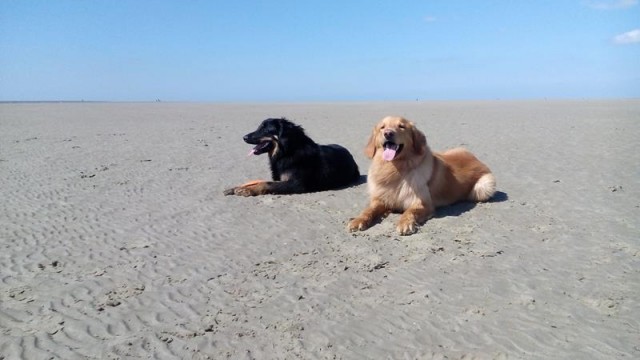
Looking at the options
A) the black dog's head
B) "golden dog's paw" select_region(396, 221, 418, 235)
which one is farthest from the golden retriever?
the black dog's head

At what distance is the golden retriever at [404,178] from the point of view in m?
5.58

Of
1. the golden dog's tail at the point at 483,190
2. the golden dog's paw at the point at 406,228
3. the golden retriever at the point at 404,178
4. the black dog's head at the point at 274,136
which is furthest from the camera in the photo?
the black dog's head at the point at 274,136

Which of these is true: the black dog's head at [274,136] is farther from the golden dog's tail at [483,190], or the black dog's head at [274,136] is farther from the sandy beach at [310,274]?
the golden dog's tail at [483,190]

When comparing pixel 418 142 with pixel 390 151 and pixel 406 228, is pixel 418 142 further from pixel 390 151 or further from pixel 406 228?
pixel 406 228

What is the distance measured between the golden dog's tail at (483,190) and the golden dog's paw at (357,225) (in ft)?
6.15

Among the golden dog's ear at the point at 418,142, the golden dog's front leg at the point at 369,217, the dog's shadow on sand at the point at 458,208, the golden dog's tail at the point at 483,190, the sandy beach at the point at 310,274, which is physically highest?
the golden dog's ear at the point at 418,142

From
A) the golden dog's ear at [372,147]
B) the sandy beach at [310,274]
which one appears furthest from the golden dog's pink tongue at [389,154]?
the sandy beach at [310,274]

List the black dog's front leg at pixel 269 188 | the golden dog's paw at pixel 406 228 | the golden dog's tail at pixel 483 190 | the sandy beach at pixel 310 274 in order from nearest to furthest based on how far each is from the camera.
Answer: the sandy beach at pixel 310 274, the golden dog's paw at pixel 406 228, the golden dog's tail at pixel 483 190, the black dog's front leg at pixel 269 188

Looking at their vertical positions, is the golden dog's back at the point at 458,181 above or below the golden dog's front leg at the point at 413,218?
above

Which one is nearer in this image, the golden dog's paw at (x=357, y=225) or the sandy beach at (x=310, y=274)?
the sandy beach at (x=310, y=274)

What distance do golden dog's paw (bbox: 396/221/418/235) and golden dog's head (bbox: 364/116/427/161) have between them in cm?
89

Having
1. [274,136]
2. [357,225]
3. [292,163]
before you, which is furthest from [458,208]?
[274,136]

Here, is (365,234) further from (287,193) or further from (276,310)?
(287,193)

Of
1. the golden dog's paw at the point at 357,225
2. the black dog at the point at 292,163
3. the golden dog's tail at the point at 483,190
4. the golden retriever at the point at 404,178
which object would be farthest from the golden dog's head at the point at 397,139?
the black dog at the point at 292,163
